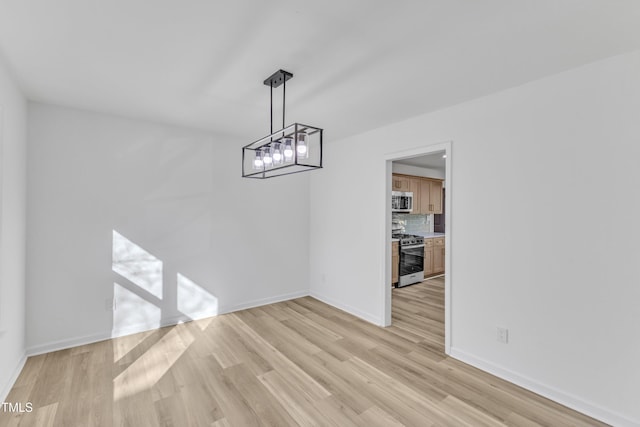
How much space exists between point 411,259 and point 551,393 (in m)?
3.55

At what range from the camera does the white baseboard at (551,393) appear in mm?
2025

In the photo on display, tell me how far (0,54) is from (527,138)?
158 inches

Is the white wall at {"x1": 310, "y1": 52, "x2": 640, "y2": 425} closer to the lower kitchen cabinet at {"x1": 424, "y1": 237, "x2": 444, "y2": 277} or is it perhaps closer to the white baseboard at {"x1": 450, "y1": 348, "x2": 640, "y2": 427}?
the white baseboard at {"x1": 450, "y1": 348, "x2": 640, "y2": 427}

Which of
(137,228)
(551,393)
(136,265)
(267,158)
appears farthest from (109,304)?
(551,393)

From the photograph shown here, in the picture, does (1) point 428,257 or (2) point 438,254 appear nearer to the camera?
(1) point 428,257

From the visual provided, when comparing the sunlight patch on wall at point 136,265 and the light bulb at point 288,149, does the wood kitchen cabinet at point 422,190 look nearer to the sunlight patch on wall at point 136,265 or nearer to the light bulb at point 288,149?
the light bulb at point 288,149

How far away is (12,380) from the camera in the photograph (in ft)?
8.02

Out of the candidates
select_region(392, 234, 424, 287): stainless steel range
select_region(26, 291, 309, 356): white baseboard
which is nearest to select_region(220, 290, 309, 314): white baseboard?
select_region(26, 291, 309, 356): white baseboard

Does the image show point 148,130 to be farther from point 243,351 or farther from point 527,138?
point 527,138

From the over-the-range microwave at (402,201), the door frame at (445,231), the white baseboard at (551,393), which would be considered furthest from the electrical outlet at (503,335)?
the over-the-range microwave at (402,201)

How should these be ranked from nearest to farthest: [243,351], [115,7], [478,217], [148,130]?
[115,7], [478,217], [243,351], [148,130]

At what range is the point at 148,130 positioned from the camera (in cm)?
360

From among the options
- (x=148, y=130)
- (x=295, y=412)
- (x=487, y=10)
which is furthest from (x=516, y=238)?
(x=148, y=130)

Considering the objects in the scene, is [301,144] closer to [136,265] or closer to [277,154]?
[277,154]
